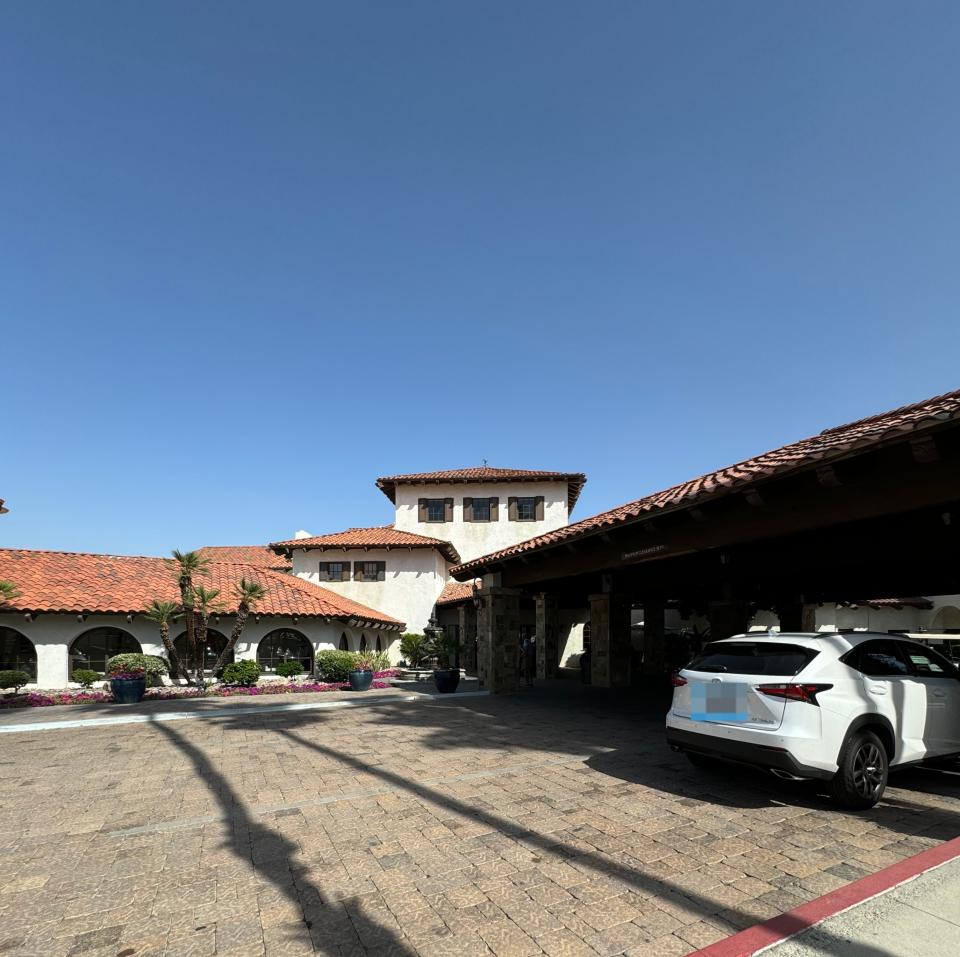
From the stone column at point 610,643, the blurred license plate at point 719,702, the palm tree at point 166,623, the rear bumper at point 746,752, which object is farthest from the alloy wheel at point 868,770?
the palm tree at point 166,623

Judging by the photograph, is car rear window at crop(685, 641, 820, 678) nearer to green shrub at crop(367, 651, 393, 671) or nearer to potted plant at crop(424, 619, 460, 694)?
potted plant at crop(424, 619, 460, 694)

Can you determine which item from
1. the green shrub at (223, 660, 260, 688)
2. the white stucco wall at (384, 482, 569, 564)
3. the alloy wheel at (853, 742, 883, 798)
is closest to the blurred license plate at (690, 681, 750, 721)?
the alloy wheel at (853, 742, 883, 798)

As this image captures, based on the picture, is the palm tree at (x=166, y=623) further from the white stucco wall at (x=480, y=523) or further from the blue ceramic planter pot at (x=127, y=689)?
the white stucco wall at (x=480, y=523)

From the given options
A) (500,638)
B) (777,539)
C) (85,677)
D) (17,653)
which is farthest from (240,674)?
(777,539)

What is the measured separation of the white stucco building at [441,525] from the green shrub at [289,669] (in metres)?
8.78

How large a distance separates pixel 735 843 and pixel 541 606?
1964 cm

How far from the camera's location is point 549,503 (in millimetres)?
34156

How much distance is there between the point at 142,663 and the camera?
62.2 ft

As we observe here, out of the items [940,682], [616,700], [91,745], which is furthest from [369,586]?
[940,682]

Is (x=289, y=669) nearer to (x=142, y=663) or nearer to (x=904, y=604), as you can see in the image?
(x=142, y=663)

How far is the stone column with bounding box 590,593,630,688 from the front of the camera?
19406 mm

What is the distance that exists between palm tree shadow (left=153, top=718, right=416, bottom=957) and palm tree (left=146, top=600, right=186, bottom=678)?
12925 mm

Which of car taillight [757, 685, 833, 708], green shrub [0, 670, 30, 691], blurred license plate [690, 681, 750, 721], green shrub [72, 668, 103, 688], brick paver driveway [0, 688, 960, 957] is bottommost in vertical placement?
green shrub [72, 668, 103, 688]

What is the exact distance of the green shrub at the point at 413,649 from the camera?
26234 millimetres
